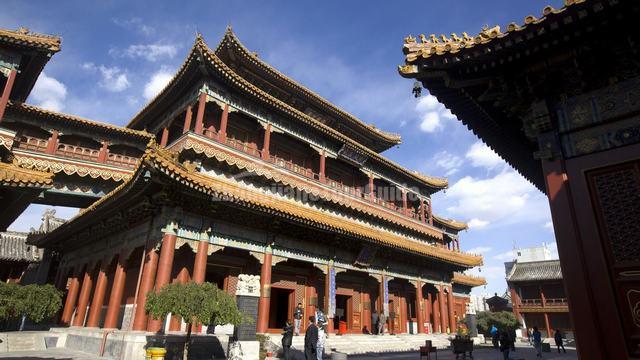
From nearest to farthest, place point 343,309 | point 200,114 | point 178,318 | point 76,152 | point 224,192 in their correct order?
1. point 224,192
2. point 178,318
3. point 200,114
4. point 76,152
5. point 343,309

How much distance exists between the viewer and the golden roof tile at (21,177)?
9.73 m

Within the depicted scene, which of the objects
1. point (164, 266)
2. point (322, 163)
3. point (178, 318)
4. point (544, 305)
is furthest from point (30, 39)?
point (544, 305)

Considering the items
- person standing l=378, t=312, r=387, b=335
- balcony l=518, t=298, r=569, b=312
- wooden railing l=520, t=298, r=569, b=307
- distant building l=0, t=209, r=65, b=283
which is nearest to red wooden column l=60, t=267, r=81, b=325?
distant building l=0, t=209, r=65, b=283

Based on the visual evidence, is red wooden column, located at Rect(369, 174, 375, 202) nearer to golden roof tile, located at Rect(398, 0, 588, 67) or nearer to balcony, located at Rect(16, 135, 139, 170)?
balcony, located at Rect(16, 135, 139, 170)

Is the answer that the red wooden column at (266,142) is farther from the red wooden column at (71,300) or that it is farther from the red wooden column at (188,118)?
the red wooden column at (71,300)

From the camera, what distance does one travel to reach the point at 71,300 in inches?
744

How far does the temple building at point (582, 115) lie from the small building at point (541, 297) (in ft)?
122

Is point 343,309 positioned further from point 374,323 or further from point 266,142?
point 266,142

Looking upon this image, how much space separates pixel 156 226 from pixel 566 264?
38.7 feet

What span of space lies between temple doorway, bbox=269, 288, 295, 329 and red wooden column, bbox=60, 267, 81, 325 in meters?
10.1

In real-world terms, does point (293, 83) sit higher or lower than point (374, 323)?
higher

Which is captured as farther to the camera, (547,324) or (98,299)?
(547,324)

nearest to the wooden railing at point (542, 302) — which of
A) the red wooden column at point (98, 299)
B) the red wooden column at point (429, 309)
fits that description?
the red wooden column at point (429, 309)

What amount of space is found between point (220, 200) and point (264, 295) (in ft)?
13.6
